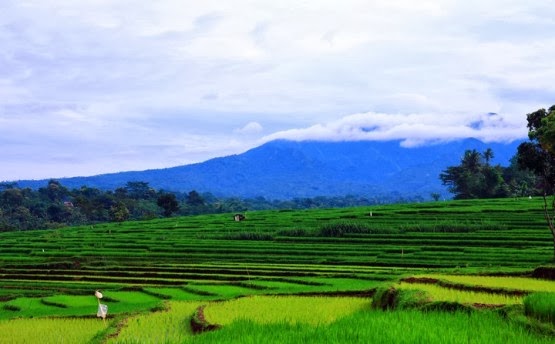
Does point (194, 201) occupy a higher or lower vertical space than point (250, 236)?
higher

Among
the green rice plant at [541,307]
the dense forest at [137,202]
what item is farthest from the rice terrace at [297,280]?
the dense forest at [137,202]

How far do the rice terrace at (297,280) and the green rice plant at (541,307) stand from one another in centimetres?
2

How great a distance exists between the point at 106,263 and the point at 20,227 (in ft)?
174

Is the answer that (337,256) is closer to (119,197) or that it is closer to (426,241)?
(426,241)

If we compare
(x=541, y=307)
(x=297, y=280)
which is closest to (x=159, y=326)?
(x=541, y=307)

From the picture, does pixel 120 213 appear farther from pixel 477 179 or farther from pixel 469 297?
pixel 469 297

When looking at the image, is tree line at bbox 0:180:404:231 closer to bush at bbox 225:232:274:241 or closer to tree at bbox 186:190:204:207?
tree at bbox 186:190:204:207

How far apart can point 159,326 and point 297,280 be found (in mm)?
10976

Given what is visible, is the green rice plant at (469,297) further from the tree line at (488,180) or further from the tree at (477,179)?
the tree at (477,179)

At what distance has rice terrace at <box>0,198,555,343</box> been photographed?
27.6ft

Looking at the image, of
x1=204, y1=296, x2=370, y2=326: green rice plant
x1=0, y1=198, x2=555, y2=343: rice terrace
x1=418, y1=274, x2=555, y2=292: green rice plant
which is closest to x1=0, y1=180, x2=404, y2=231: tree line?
x1=0, y1=198, x2=555, y2=343: rice terrace

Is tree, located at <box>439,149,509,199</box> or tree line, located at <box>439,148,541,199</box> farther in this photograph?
tree, located at <box>439,149,509,199</box>

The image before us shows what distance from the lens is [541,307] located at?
881 cm

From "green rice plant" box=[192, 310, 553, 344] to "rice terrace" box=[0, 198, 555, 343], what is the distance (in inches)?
1.2
